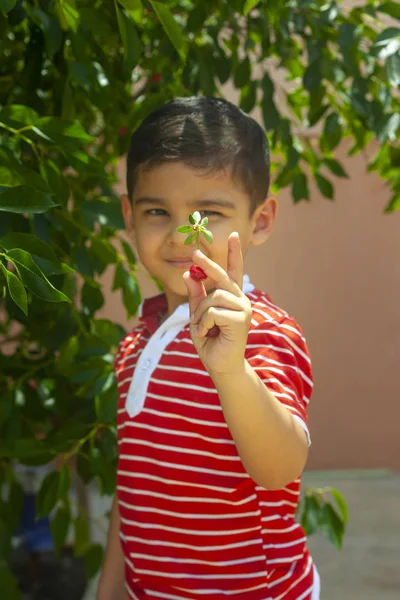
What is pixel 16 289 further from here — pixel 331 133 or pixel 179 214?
pixel 331 133

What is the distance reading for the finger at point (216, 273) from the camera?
2.75ft

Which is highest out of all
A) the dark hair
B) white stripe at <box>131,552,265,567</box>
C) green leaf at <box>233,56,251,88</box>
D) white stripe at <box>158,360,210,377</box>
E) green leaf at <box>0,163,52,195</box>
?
green leaf at <box>233,56,251,88</box>

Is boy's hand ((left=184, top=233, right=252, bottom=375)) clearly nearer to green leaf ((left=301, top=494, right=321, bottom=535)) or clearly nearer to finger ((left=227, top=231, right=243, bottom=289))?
finger ((left=227, top=231, right=243, bottom=289))

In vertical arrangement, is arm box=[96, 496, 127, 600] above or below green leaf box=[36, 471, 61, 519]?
below

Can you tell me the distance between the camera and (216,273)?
2.79 ft

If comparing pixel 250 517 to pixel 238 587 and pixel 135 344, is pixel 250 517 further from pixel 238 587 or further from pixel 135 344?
pixel 135 344

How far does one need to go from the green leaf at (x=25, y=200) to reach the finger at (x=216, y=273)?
23cm

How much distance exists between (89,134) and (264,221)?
0.50 meters

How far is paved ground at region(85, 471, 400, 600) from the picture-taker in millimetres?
2982

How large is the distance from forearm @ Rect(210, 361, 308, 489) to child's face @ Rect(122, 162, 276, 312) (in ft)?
0.67

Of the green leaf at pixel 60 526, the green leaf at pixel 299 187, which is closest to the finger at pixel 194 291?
the green leaf at pixel 60 526

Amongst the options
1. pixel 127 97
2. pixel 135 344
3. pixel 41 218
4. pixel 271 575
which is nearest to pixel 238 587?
pixel 271 575

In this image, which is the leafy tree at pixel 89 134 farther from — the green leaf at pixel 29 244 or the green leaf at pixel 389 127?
the green leaf at pixel 29 244

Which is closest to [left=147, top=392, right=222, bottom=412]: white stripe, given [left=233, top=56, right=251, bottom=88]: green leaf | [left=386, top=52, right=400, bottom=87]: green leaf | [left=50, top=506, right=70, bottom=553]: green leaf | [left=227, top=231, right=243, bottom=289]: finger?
[left=227, top=231, right=243, bottom=289]: finger
